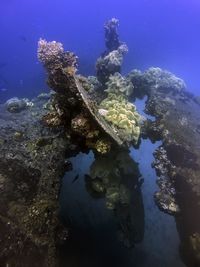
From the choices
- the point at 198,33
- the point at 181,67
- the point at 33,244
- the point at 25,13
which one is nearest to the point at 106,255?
the point at 33,244

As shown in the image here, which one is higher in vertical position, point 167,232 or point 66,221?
point 66,221

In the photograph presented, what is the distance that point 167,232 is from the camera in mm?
12258

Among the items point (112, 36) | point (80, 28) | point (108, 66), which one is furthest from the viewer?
point (80, 28)

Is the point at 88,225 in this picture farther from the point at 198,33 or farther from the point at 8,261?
the point at 198,33

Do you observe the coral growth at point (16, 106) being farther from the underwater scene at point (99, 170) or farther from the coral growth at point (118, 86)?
the coral growth at point (118, 86)

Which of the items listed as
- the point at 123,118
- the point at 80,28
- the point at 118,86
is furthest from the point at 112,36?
the point at 80,28

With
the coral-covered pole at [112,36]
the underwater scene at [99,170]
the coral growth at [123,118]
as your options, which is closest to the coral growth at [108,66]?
the underwater scene at [99,170]

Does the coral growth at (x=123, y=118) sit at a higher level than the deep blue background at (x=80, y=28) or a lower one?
lower

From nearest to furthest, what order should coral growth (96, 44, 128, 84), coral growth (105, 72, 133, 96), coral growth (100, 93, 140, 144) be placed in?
coral growth (100, 93, 140, 144) → coral growth (105, 72, 133, 96) → coral growth (96, 44, 128, 84)

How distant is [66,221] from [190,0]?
49939 mm

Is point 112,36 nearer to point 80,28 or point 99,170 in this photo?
point 99,170

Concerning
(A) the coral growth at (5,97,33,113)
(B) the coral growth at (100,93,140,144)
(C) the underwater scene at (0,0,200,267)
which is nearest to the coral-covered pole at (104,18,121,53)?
(C) the underwater scene at (0,0,200,267)

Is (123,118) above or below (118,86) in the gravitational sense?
below

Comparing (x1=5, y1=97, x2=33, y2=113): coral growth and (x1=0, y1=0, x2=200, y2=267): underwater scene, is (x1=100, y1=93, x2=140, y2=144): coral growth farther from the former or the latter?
(x1=5, y1=97, x2=33, y2=113): coral growth
